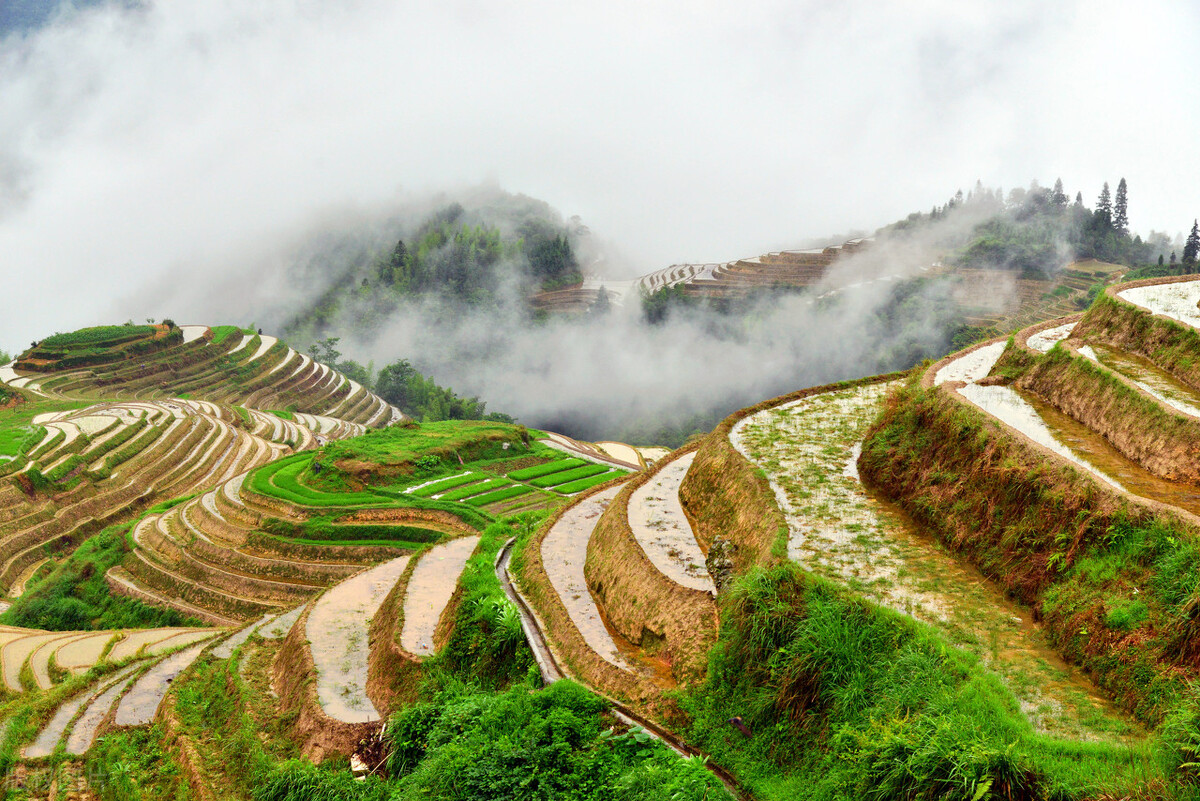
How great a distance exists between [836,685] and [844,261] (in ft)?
316

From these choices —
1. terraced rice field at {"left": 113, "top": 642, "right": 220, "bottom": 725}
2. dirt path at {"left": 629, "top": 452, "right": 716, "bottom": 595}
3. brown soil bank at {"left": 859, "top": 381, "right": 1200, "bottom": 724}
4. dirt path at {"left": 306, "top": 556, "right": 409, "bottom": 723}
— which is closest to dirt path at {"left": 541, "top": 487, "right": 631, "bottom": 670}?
dirt path at {"left": 629, "top": 452, "right": 716, "bottom": 595}

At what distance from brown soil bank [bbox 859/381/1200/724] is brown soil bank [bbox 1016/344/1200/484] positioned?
162 centimetres

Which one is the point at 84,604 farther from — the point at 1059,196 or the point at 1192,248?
the point at 1059,196

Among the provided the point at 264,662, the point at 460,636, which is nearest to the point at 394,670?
the point at 460,636

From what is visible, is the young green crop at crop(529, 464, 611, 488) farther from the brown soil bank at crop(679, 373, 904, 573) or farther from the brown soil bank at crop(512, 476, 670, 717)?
the brown soil bank at crop(679, 373, 904, 573)

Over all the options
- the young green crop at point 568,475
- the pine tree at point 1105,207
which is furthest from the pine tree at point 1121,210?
the young green crop at point 568,475

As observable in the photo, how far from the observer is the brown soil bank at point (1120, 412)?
10.7 metres

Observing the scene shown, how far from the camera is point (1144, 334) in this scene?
1552cm

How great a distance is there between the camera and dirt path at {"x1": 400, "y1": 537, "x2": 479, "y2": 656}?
650 inches

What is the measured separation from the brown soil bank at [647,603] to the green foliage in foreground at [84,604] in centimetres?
2174

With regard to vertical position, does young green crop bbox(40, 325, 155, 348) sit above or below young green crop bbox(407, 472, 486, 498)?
above

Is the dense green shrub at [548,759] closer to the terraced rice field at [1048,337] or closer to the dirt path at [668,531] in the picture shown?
the dirt path at [668,531]

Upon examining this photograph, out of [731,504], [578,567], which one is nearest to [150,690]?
[578,567]

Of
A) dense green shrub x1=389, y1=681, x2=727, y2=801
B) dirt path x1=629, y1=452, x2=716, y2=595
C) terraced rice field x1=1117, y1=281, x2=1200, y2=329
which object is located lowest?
dense green shrub x1=389, y1=681, x2=727, y2=801
